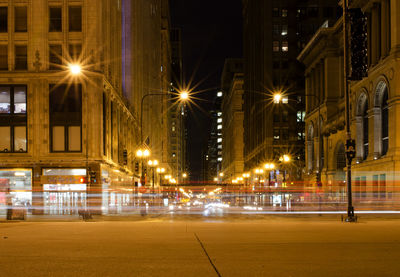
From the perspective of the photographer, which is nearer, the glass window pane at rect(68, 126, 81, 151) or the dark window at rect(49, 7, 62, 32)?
the glass window pane at rect(68, 126, 81, 151)

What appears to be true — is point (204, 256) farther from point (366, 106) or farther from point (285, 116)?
point (285, 116)

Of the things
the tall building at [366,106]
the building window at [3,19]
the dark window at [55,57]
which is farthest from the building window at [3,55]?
the tall building at [366,106]

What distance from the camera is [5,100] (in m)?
47.7

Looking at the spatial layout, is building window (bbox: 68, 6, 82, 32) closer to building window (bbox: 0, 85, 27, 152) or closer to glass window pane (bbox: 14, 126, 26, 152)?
building window (bbox: 0, 85, 27, 152)

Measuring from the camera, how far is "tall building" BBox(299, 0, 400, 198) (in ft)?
160

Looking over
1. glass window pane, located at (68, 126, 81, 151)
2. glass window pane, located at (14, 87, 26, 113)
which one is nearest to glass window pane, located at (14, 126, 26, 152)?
glass window pane, located at (14, 87, 26, 113)

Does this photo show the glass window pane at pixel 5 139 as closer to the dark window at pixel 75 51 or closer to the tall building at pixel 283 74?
the dark window at pixel 75 51

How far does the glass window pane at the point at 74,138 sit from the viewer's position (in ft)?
156

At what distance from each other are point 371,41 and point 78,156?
3581 cm

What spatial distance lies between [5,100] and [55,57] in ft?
21.0

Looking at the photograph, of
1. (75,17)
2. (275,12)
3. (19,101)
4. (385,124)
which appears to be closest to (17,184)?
(19,101)

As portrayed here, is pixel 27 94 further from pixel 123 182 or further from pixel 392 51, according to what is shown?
pixel 392 51

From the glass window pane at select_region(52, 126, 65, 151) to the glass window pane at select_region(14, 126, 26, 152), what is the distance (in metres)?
2.88

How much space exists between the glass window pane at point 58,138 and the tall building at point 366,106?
2591 centimetres
